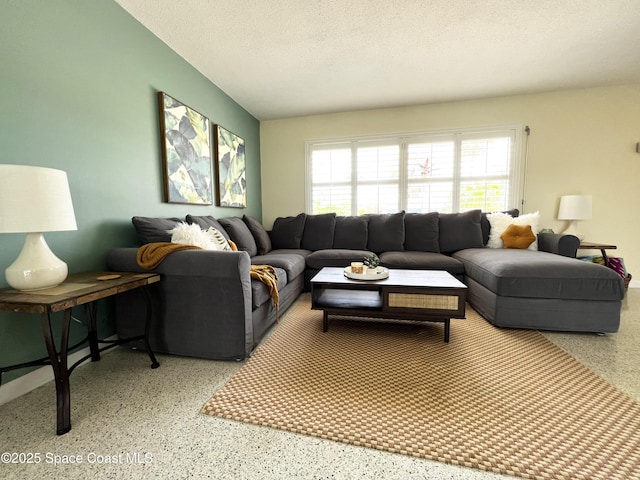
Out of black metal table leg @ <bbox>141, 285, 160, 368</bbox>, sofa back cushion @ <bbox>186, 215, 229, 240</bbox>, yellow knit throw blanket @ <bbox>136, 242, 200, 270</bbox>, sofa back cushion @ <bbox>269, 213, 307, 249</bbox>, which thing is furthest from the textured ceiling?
black metal table leg @ <bbox>141, 285, 160, 368</bbox>

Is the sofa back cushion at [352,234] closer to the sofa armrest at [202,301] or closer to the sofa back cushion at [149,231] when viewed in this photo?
the sofa armrest at [202,301]

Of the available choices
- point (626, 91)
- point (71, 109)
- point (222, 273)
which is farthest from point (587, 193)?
point (71, 109)

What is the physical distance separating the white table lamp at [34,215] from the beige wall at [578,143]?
12.2 ft

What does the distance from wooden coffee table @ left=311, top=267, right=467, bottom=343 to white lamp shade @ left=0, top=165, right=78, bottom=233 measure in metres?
1.48

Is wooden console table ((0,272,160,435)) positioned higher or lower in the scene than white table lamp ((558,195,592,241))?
lower

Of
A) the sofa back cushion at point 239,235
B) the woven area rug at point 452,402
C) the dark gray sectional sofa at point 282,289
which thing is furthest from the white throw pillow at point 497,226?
the sofa back cushion at point 239,235

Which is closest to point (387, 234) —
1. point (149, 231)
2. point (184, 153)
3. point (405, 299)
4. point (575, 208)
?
point (405, 299)

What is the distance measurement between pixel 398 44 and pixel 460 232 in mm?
2162

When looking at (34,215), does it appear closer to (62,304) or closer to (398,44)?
(62,304)

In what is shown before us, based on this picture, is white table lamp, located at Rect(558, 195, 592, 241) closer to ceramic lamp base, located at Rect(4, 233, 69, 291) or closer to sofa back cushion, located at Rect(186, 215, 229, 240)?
sofa back cushion, located at Rect(186, 215, 229, 240)

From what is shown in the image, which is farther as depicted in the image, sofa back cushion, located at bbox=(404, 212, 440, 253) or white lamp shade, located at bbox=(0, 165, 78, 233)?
sofa back cushion, located at bbox=(404, 212, 440, 253)

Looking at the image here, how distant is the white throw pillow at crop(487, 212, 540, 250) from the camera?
9.91ft

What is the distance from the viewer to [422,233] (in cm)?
328

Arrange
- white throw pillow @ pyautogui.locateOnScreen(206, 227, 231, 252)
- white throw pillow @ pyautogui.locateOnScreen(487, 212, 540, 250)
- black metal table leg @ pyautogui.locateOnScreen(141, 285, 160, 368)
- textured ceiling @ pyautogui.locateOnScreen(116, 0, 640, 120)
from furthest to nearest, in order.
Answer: white throw pillow @ pyautogui.locateOnScreen(487, 212, 540, 250)
white throw pillow @ pyautogui.locateOnScreen(206, 227, 231, 252)
textured ceiling @ pyautogui.locateOnScreen(116, 0, 640, 120)
black metal table leg @ pyautogui.locateOnScreen(141, 285, 160, 368)
